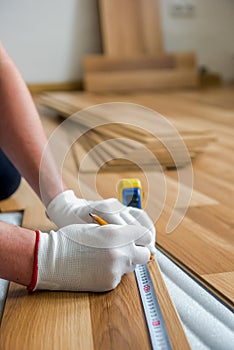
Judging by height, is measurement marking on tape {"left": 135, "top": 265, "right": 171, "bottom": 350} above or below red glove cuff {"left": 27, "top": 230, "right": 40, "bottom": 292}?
below

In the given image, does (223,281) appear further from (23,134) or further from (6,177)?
(6,177)

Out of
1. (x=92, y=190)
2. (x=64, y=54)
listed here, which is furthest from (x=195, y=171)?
(x=64, y=54)

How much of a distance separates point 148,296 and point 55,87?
4236 mm

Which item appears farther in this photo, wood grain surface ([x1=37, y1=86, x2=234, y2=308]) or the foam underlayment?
wood grain surface ([x1=37, y1=86, x2=234, y2=308])

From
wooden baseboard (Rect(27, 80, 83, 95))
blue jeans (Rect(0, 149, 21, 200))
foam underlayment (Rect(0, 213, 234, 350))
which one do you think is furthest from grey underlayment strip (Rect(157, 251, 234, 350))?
wooden baseboard (Rect(27, 80, 83, 95))

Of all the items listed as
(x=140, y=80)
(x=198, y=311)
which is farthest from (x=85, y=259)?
(x=140, y=80)

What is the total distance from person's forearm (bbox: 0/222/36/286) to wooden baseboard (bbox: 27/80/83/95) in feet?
13.5

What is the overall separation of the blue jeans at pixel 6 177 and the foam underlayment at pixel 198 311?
0.80 metres

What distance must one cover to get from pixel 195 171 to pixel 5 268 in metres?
1.43

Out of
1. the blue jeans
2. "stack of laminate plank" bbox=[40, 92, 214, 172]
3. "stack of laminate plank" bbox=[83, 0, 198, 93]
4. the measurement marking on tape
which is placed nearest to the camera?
the measurement marking on tape

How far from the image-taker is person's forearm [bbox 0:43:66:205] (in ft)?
5.15

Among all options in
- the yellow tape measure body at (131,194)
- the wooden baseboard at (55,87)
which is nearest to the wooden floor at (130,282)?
the yellow tape measure body at (131,194)

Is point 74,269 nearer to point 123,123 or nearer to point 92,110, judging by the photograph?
point 123,123

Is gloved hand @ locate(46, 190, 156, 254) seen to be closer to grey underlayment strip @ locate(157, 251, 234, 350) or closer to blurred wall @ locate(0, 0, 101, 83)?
grey underlayment strip @ locate(157, 251, 234, 350)
